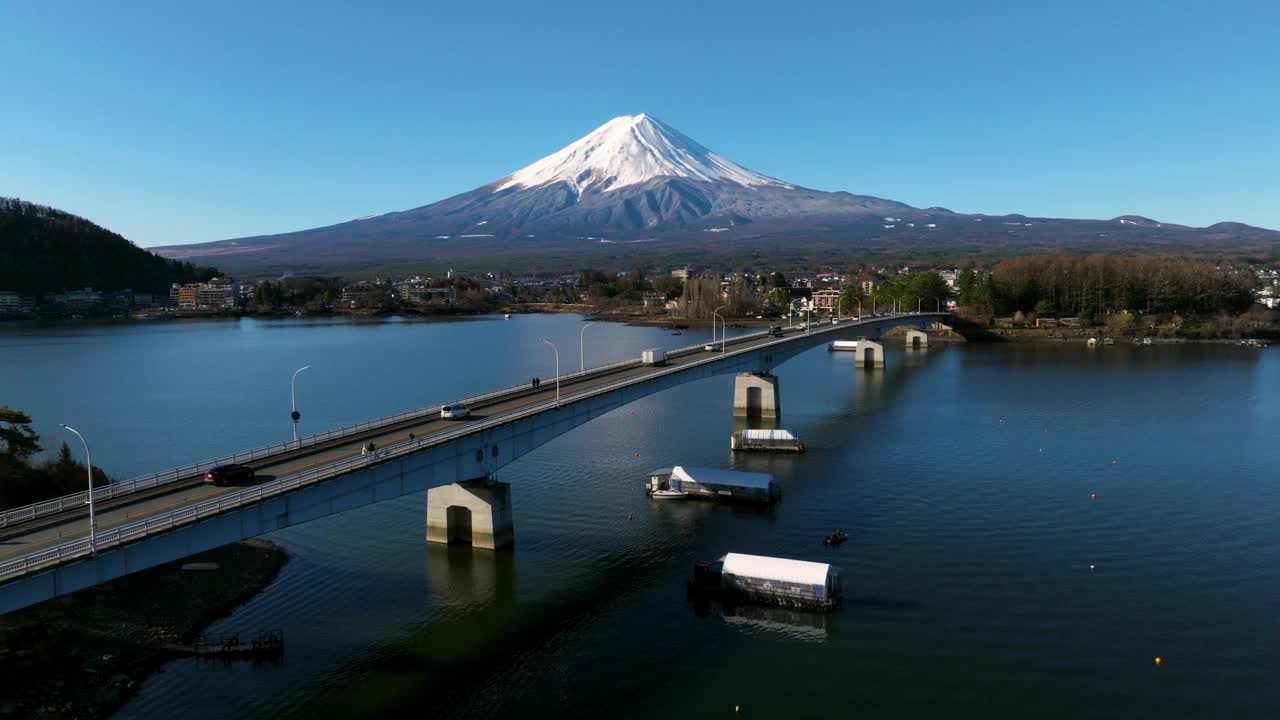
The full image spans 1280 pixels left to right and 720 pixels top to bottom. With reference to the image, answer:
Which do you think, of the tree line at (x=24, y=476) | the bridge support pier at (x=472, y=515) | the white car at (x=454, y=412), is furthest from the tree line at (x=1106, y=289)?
the tree line at (x=24, y=476)

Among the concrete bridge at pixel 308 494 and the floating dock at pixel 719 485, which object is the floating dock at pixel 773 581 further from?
the floating dock at pixel 719 485

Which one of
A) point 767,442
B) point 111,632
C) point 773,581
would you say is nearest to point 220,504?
point 111,632

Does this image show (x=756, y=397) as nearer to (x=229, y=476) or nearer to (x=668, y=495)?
(x=668, y=495)

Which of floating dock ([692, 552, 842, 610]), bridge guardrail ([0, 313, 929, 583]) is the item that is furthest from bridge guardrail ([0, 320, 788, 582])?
floating dock ([692, 552, 842, 610])

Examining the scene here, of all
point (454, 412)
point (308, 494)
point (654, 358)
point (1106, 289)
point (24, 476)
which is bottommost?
point (24, 476)

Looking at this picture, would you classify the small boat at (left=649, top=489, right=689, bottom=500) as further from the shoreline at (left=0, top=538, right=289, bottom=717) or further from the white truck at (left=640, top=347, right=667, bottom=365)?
the shoreline at (left=0, top=538, right=289, bottom=717)

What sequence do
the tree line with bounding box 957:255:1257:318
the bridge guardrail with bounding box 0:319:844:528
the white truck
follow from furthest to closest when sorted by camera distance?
the tree line with bounding box 957:255:1257:318 → the white truck → the bridge guardrail with bounding box 0:319:844:528
